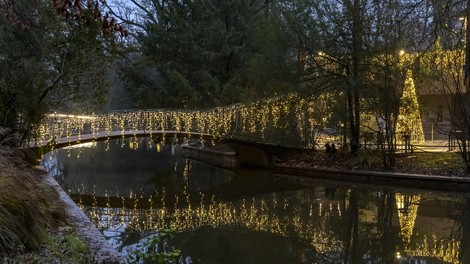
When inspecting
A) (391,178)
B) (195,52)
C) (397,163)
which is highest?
(195,52)

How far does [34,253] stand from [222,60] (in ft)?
84.8

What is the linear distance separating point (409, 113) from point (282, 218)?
9.37m

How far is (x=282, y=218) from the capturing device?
12391 millimetres

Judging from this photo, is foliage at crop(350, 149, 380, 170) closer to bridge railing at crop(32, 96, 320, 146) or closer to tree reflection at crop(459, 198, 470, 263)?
bridge railing at crop(32, 96, 320, 146)

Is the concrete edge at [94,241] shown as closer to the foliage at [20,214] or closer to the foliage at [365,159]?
the foliage at [20,214]

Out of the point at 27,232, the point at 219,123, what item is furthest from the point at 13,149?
the point at 219,123

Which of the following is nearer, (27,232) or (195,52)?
(27,232)

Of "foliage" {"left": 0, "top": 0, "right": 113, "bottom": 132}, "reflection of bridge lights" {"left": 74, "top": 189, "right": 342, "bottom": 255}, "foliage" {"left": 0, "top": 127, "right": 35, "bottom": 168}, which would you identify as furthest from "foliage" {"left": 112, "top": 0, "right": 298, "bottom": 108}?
"foliage" {"left": 0, "top": 127, "right": 35, "bottom": 168}

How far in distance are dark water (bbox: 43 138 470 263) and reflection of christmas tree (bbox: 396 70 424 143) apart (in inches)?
149

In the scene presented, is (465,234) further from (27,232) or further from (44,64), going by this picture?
(44,64)

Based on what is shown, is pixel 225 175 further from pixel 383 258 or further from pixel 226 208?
pixel 383 258

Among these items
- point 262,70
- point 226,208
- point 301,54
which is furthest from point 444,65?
point 226,208

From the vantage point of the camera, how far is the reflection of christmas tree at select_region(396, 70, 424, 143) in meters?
18.9

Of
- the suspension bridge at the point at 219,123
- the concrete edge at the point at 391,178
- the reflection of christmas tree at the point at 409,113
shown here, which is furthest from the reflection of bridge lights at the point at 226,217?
the reflection of christmas tree at the point at 409,113
